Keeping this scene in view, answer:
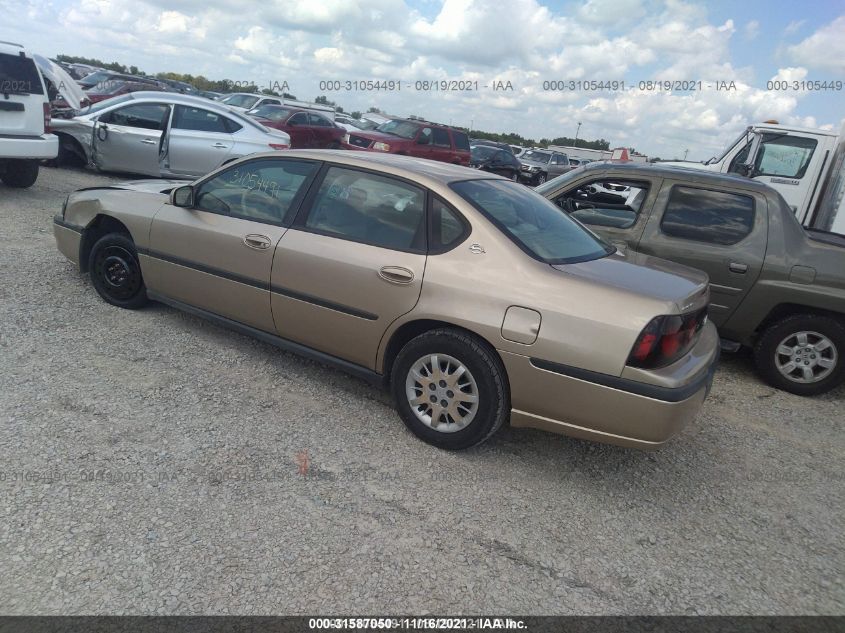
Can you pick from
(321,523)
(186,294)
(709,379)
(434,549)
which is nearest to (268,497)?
(321,523)

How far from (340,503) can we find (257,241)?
184cm

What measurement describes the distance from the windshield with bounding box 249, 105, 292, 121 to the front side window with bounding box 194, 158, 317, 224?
12.5 metres

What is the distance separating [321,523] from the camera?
8.84 ft

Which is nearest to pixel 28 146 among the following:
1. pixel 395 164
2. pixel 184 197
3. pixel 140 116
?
pixel 140 116

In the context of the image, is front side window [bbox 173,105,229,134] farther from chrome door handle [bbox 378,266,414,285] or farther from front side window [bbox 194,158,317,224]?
chrome door handle [bbox 378,266,414,285]

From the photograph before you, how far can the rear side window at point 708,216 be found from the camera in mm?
4945

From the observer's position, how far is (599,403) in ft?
Answer: 9.58

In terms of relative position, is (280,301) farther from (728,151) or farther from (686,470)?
(728,151)

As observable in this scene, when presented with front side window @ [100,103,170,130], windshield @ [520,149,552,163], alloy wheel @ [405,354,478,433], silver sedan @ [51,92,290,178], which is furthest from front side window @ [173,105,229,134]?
windshield @ [520,149,552,163]

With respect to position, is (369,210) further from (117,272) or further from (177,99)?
(177,99)

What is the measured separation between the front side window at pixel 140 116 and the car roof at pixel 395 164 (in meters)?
7.15

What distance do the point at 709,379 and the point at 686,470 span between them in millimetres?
631

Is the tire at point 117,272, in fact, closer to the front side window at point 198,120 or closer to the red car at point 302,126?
the front side window at point 198,120

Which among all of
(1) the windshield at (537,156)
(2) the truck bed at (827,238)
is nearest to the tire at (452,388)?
(2) the truck bed at (827,238)
